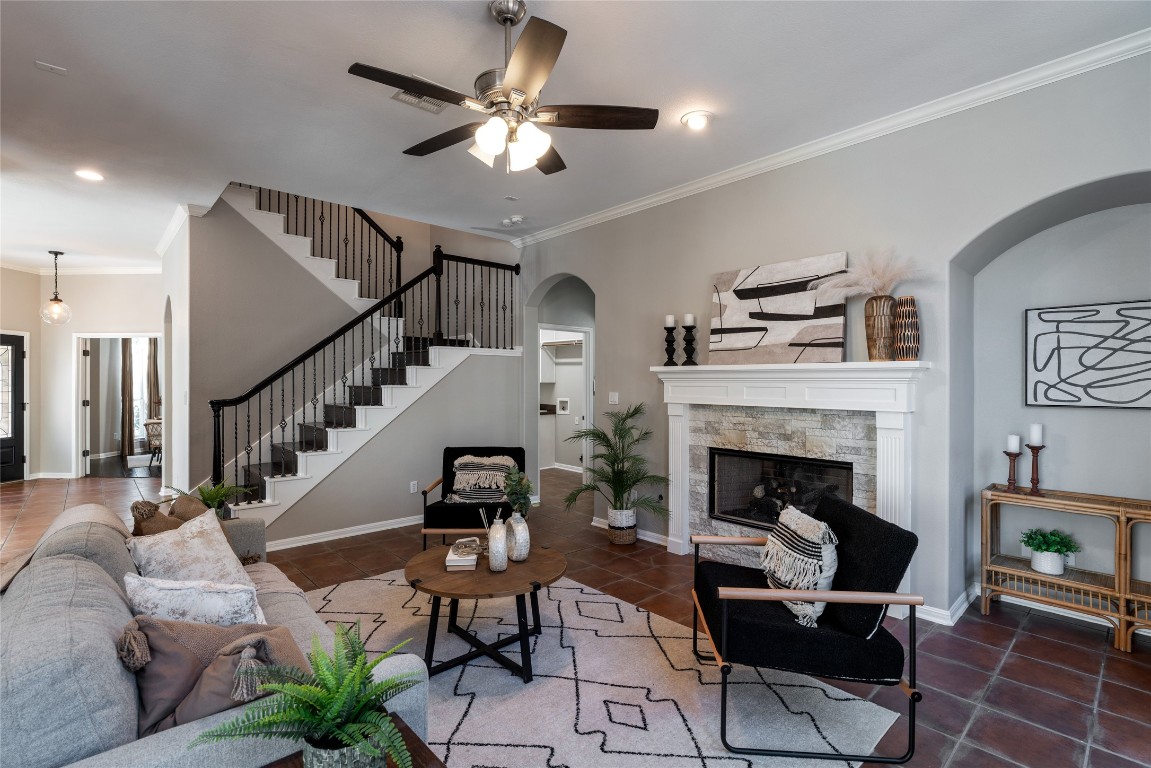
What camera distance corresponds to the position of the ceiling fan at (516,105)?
2.09m

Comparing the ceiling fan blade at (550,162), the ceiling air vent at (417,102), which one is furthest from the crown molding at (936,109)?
the ceiling air vent at (417,102)

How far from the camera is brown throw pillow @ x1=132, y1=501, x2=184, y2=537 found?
2658 mm

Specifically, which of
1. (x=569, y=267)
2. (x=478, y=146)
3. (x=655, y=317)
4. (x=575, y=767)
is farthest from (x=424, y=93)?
(x=569, y=267)

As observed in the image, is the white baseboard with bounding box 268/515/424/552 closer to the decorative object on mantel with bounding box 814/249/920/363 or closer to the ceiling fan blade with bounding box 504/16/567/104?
the ceiling fan blade with bounding box 504/16/567/104

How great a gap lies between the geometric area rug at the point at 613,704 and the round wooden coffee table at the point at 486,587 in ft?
0.23

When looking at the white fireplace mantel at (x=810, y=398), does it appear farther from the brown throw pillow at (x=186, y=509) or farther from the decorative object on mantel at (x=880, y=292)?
the brown throw pillow at (x=186, y=509)

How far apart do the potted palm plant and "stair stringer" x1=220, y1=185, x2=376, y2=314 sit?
126 inches

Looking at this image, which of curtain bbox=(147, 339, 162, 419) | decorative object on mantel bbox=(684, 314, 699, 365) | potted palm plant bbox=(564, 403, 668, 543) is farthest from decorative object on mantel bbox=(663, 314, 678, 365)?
curtain bbox=(147, 339, 162, 419)

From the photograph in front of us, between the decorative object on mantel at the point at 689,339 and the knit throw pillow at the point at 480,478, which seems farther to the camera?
the knit throw pillow at the point at 480,478

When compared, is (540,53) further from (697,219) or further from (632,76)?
(697,219)

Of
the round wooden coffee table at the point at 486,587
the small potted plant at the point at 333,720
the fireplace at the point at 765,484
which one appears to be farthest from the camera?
the fireplace at the point at 765,484

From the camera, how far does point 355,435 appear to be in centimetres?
522

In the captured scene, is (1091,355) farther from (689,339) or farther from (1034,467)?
(689,339)

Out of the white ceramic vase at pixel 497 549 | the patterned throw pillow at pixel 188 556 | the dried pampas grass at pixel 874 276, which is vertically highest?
the dried pampas grass at pixel 874 276
